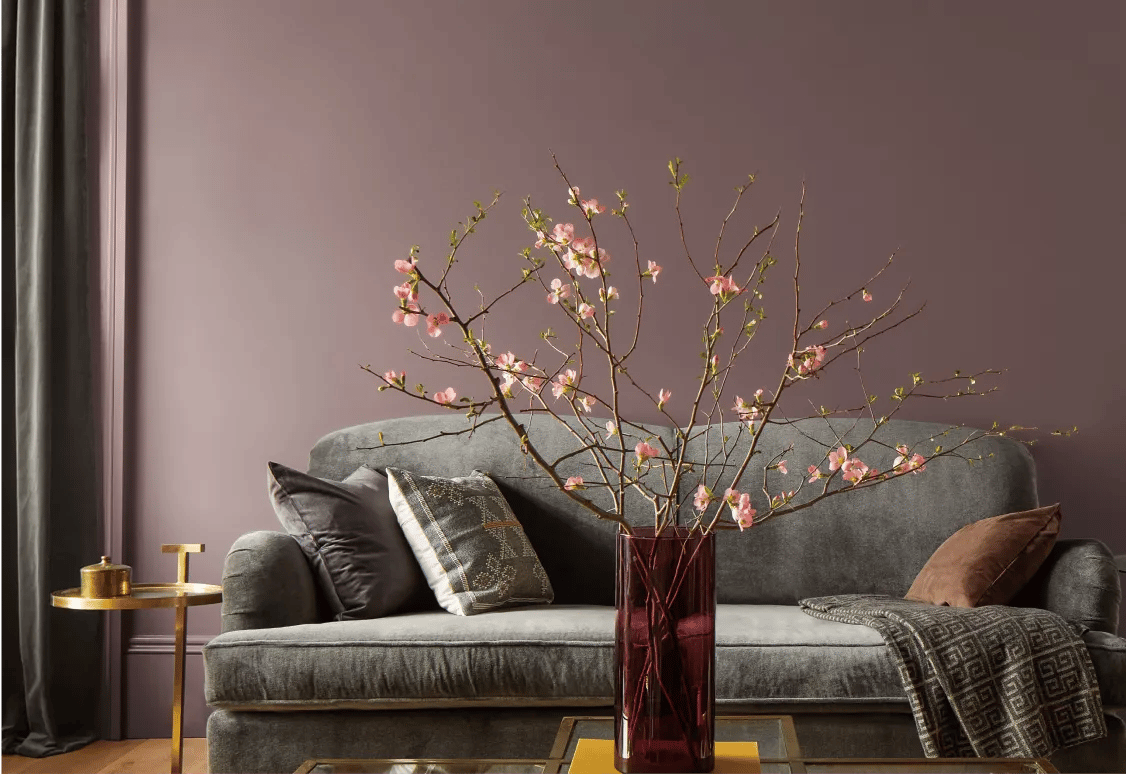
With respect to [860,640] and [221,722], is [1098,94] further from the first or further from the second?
[221,722]

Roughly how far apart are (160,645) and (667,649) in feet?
7.85

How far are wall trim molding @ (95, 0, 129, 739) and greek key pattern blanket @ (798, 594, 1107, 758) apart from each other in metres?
2.30

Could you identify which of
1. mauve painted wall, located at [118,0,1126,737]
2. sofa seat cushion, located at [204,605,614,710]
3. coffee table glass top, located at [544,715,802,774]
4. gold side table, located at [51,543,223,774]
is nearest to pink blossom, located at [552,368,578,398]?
coffee table glass top, located at [544,715,802,774]

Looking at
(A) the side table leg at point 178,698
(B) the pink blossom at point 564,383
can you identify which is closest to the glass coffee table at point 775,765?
(B) the pink blossom at point 564,383

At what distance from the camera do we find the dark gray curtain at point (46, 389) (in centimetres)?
308

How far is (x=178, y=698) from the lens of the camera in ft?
8.65

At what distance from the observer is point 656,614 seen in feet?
4.49

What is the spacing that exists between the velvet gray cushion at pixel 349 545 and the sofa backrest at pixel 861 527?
823 millimetres

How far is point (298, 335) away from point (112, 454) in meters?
0.68

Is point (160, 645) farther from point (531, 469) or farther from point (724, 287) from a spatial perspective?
point (724, 287)

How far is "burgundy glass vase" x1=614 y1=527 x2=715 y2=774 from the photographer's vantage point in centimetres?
137

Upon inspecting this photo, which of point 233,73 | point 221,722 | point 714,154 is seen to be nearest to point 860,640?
point 221,722

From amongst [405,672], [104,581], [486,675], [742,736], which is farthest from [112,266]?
[742,736]

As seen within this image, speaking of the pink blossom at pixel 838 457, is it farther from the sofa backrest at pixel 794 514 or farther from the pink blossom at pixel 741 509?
the sofa backrest at pixel 794 514
